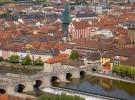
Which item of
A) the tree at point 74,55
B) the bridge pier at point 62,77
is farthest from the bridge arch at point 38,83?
the tree at point 74,55

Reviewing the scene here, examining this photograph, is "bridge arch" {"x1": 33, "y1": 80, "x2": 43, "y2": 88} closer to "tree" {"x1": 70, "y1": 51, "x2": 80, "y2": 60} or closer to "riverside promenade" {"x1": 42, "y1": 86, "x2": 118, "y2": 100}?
"riverside promenade" {"x1": 42, "y1": 86, "x2": 118, "y2": 100}

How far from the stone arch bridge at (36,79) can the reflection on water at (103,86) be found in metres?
0.58

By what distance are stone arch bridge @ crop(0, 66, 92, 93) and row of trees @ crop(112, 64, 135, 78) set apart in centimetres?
177

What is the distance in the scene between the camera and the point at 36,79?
28109 mm

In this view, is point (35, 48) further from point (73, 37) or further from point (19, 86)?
point (19, 86)

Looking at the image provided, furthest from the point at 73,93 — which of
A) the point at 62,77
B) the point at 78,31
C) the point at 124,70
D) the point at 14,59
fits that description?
the point at 78,31

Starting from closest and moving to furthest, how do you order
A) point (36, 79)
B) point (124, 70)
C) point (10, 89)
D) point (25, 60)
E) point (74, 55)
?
1. point (10, 89)
2. point (36, 79)
3. point (124, 70)
4. point (74, 55)
5. point (25, 60)

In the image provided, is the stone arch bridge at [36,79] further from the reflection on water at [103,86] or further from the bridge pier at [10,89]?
the reflection on water at [103,86]

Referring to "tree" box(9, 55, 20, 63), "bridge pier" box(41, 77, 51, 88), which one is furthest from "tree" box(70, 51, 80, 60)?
"bridge pier" box(41, 77, 51, 88)

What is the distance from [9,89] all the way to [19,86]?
4.38 ft

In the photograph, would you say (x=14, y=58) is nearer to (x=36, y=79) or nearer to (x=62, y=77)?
(x=62, y=77)

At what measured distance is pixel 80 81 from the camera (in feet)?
97.2

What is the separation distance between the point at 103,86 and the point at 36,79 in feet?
11.5

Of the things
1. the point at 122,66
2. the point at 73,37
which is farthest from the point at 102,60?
the point at 73,37
